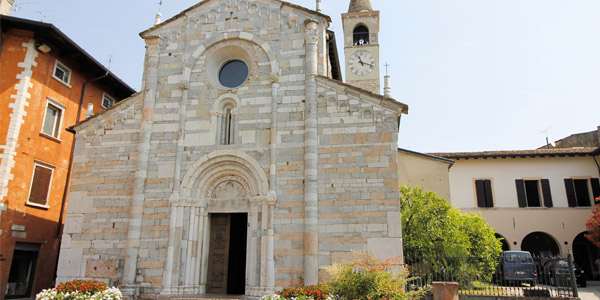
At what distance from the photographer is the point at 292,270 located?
1133 centimetres

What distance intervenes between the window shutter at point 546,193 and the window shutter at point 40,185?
24.4 meters

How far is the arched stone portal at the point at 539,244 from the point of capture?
2348cm

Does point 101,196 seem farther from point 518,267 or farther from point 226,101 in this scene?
point 518,267

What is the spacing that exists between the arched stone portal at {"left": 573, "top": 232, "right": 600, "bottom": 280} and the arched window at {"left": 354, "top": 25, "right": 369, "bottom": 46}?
1582 centimetres

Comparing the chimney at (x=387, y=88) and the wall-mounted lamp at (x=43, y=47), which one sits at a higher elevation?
the wall-mounted lamp at (x=43, y=47)

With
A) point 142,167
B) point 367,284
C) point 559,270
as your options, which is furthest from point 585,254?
point 142,167

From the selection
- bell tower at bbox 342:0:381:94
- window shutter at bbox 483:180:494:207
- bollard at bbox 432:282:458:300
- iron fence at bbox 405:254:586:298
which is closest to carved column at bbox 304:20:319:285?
iron fence at bbox 405:254:586:298

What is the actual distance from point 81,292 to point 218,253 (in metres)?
3.78

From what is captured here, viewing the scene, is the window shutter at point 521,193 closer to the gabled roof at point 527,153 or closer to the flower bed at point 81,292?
the gabled roof at point 527,153

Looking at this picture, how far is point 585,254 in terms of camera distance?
22.9 metres

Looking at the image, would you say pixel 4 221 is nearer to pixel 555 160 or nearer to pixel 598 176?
pixel 555 160

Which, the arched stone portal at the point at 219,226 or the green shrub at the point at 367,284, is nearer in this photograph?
the green shrub at the point at 367,284

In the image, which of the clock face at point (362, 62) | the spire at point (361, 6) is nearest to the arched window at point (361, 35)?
the clock face at point (362, 62)

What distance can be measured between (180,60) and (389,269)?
30.6ft
